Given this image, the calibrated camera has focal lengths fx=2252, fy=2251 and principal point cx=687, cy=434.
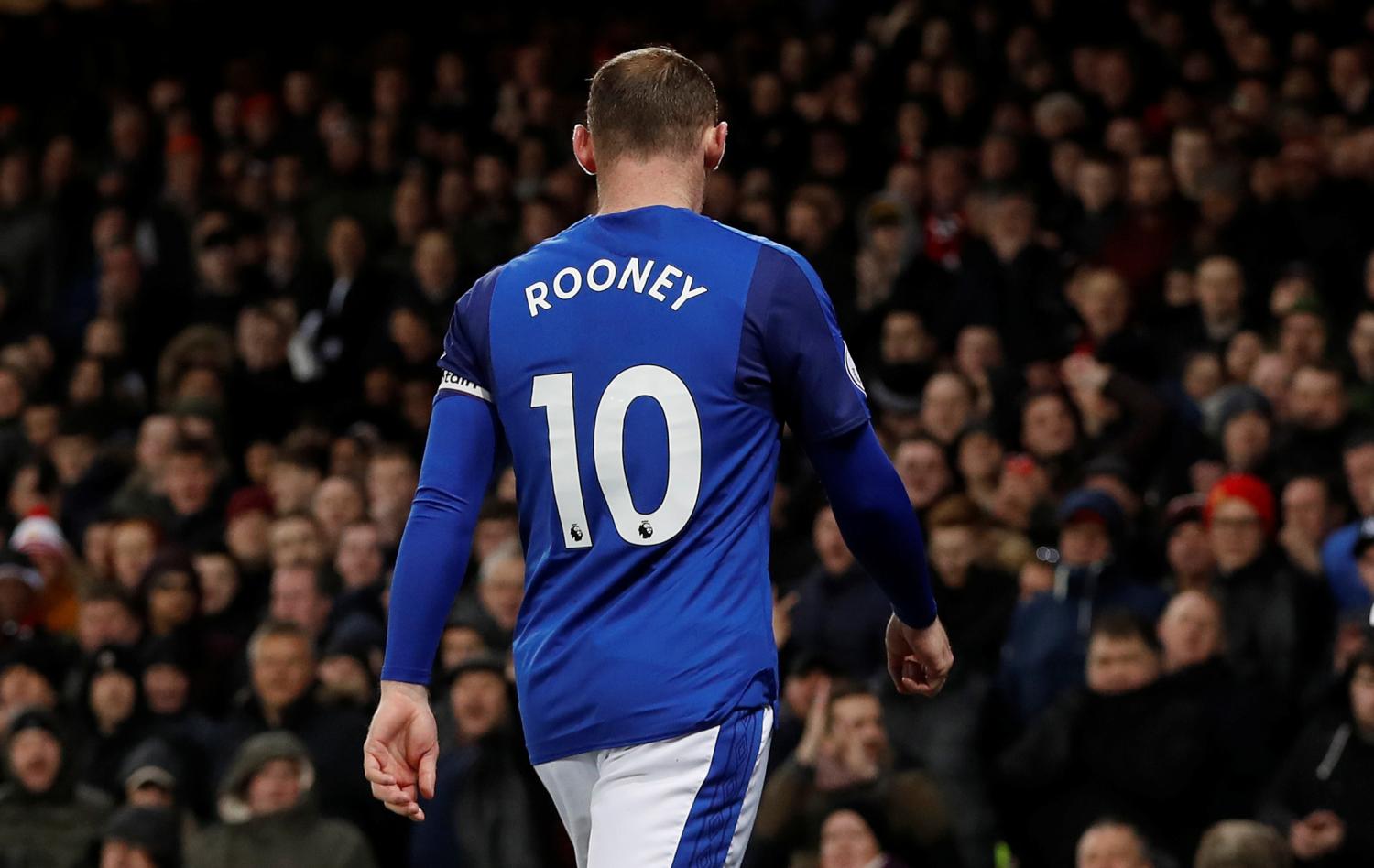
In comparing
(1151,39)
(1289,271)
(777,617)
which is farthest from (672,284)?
(1151,39)

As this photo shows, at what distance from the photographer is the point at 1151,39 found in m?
13.2

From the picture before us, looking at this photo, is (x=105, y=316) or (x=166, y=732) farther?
(x=105, y=316)

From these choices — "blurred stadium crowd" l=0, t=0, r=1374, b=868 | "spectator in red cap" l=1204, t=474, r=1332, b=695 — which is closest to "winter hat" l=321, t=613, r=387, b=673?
"blurred stadium crowd" l=0, t=0, r=1374, b=868

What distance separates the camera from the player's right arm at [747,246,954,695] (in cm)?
342

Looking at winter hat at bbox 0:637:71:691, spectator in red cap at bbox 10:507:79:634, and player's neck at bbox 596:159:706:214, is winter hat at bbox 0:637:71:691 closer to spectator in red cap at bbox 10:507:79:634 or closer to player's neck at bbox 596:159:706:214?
spectator in red cap at bbox 10:507:79:634

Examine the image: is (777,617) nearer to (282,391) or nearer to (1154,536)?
(1154,536)

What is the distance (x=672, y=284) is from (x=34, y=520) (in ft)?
27.6

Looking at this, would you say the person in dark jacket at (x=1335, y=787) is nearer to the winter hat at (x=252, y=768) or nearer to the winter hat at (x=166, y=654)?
the winter hat at (x=252, y=768)

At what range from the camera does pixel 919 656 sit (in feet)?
12.0

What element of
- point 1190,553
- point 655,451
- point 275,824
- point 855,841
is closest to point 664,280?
point 655,451

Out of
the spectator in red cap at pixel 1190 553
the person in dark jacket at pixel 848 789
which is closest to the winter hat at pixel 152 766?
the person in dark jacket at pixel 848 789

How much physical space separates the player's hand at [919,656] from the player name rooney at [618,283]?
66 centimetres

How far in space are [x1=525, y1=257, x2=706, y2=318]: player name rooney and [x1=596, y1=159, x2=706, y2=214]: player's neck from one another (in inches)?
4.3

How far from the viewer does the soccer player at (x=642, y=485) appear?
337 cm
